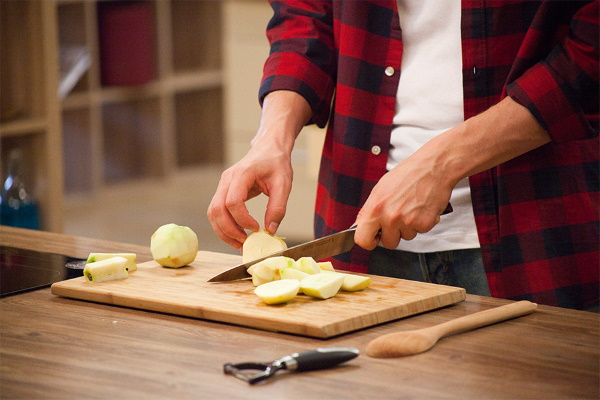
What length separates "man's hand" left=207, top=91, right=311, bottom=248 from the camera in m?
1.38

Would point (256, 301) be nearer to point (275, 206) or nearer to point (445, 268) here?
point (275, 206)

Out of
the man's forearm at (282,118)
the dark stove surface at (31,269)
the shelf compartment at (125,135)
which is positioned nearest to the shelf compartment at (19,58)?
the dark stove surface at (31,269)

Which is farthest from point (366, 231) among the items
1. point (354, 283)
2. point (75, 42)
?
point (75, 42)

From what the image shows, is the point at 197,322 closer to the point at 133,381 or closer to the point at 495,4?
the point at 133,381

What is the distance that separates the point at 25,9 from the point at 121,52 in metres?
1.84

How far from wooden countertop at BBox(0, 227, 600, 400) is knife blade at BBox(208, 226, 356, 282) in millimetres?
158

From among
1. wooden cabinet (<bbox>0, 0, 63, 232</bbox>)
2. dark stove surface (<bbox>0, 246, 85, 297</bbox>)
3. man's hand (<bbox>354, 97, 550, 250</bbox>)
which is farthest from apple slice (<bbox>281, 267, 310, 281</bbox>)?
wooden cabinet (<bbox>0, 0, 63, 232</bbox>)

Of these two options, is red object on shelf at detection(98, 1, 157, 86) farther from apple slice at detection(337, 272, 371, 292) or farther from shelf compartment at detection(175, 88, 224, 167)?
apple slice at detection(337, 272, 371, 292)

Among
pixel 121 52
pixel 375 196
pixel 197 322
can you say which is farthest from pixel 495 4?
pixel 121 52

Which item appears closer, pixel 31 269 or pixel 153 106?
pixel 31 269

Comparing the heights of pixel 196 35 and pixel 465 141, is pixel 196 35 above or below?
above

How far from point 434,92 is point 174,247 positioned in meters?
0.51

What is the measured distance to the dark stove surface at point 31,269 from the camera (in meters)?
1.31

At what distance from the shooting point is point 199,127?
539 cm
